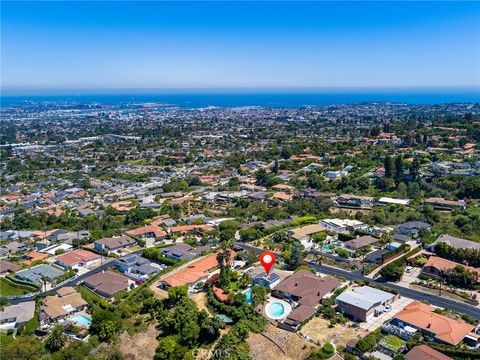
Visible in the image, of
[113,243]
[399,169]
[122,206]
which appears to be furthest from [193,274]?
[399,169]

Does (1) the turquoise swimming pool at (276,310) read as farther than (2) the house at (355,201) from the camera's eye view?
No

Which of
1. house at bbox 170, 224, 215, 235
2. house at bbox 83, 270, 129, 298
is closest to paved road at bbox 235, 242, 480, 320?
house at bbox 170, 224, 215, 235

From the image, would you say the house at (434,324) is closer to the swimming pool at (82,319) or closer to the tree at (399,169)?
the swimming pool at (82,319)

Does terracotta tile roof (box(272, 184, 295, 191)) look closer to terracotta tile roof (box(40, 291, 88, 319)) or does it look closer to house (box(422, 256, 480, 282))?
house (box(422, 256, 480, 282))

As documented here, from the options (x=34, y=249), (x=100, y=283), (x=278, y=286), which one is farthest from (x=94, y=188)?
(x=278, y=286)

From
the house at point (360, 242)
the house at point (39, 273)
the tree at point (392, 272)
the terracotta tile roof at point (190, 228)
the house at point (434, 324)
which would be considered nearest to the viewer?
the house at point (434, 324)

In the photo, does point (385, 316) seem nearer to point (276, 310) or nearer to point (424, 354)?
point (424, 354)

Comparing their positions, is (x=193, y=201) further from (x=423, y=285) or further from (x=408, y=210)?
(x=423, y=285)

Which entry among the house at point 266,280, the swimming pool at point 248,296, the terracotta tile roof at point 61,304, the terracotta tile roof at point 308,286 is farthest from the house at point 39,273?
the terracotta tile roof at point 308,286
